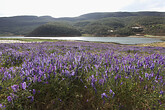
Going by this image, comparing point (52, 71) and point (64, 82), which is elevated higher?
point (52, 71)

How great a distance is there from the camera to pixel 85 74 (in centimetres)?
274

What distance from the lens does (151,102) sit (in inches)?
80.0

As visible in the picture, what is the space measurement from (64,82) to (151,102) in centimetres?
155

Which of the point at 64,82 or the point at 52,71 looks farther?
the point at 52,71

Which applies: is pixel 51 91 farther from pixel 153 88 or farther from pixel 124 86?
pixel 153 88

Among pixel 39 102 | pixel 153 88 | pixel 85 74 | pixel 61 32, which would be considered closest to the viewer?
pixel 39 102

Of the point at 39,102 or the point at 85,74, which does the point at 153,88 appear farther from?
the point at 39,102

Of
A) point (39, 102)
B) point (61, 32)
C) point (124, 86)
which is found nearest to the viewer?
point (39, 102)

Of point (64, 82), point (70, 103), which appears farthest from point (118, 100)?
point (64, 82)

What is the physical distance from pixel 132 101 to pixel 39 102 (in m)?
1.59

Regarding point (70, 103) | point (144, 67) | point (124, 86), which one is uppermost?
point (144, 67)

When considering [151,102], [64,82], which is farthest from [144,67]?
[64,82]

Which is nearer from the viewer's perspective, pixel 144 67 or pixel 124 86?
pixel 124 86

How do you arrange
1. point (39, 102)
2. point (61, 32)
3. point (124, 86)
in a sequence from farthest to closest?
1. point (61, 32)
2. point (124, 86)
3. point (39, 102)
